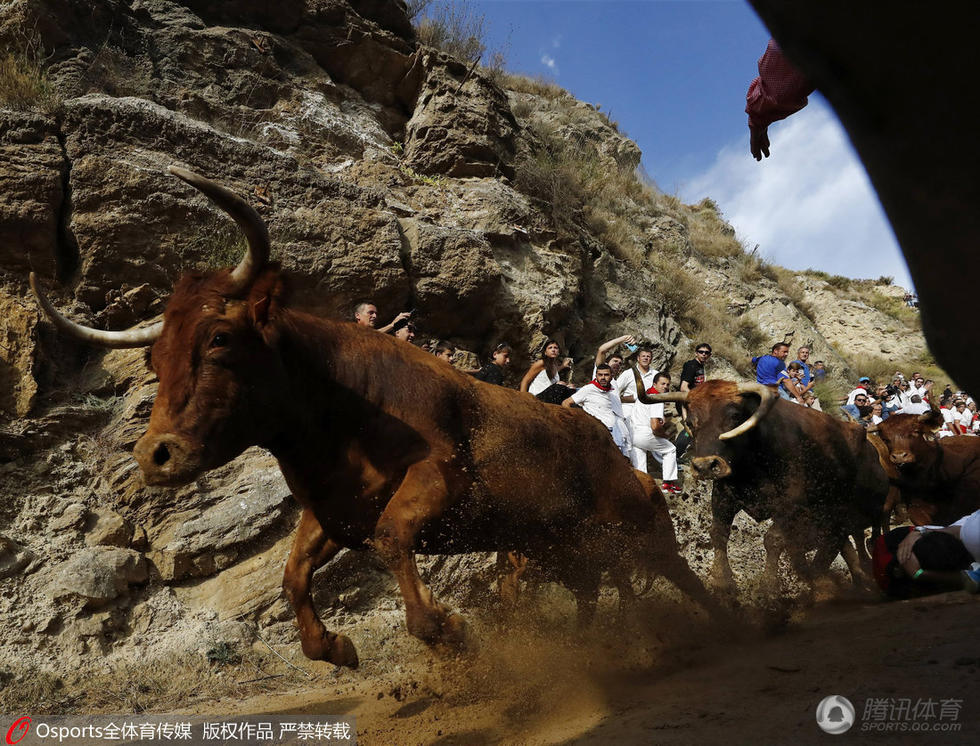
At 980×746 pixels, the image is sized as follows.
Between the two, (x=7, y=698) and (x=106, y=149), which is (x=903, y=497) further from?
(x=106, y=149)

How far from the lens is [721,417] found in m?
6.57

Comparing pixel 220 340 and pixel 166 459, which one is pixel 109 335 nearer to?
pixel 220 340

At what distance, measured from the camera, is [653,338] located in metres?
12.8

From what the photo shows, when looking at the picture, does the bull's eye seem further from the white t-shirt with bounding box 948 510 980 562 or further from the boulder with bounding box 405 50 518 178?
the boulder with bounding box 405 50 518 178

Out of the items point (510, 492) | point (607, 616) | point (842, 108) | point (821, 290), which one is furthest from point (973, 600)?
point (821, 290)

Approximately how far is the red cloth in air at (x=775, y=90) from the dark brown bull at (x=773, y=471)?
4184mm

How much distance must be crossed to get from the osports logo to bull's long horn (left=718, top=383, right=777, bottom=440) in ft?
17.6

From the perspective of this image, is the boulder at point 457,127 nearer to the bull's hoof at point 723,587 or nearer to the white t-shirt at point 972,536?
the bull's hoof at point 723,587

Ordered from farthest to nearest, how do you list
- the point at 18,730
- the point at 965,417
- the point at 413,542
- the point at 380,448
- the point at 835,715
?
1. the point at 965,417
2. the point at 18,730
3. the point at 380,448
4. the point at 413,542
5. the point at 835,715

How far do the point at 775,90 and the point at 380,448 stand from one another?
260 cm

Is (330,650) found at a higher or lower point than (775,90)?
lower

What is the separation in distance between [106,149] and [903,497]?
382 inches

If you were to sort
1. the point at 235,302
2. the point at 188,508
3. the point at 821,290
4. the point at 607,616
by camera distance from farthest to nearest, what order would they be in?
the point at 821,290, the point at 188,508, the point at 607,616, the point at 235,302

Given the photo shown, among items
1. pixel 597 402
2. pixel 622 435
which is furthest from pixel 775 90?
pixel 622 435
